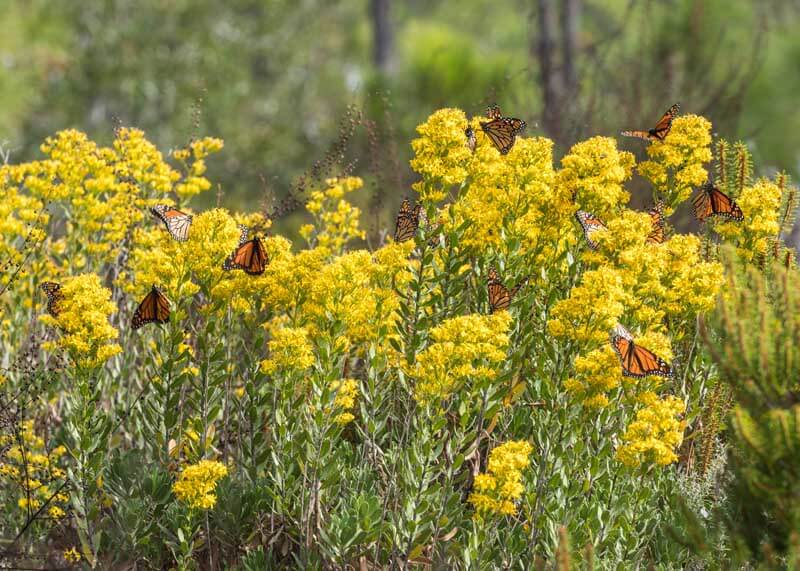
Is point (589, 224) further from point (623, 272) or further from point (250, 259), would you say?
point (250, 259)

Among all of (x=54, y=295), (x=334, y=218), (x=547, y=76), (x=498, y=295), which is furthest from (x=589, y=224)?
(x=547, y=76)

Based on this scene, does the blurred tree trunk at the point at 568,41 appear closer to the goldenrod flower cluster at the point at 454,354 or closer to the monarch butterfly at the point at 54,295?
the monarch butterfly at the point at 54,295

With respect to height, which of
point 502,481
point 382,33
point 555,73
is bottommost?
point 502,481

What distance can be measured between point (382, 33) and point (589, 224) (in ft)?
74.4

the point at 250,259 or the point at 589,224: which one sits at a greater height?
the point at 589,224

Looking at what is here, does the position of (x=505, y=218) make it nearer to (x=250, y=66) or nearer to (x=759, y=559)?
(x=759, y=559)

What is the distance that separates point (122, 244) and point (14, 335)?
796mm

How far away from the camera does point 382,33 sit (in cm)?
2602

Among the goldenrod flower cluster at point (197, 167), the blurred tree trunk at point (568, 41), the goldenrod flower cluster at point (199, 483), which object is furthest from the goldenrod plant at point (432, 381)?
the blurred tree trunk at point (568, 41)

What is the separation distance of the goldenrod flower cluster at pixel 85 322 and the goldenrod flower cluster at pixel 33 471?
0.71m

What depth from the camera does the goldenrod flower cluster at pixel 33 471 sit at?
4.65m

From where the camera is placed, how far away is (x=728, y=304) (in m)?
3.47

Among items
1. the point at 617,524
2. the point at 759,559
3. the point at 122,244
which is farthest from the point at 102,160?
the point at 759,559

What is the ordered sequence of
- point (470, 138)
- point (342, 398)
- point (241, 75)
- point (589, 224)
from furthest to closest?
point (241, 75) < point (470, 138) < point (589, 224) < point (342, 398)
